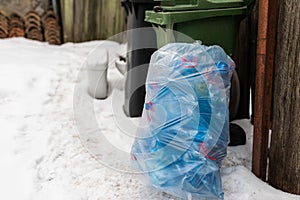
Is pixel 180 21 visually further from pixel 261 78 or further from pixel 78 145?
pixel 78 145

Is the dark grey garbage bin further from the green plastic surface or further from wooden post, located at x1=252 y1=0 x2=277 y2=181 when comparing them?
wooden post, located at x1=252 y1=0 x2=277 y2=181

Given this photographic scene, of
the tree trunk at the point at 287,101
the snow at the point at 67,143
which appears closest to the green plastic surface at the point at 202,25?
the tree trunk at the point at 287,101

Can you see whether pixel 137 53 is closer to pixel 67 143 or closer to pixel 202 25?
pixel 202 25

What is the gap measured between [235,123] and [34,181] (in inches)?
54.3

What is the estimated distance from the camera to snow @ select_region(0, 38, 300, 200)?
1.86m

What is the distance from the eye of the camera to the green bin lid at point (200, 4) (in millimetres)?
2081

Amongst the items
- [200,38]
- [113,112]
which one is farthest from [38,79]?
[200,38]

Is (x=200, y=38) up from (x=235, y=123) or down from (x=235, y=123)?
up

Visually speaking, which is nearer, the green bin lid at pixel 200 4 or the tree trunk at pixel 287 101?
the tree trunk at pixel 287 101

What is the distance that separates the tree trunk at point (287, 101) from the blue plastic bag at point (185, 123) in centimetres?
27

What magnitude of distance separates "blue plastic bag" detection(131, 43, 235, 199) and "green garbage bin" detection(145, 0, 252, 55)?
0.29m

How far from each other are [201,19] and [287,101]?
27.2 inches

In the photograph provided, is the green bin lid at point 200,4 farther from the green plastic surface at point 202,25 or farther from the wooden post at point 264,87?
the wooden post at point 264,87

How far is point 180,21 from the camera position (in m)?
2.05
